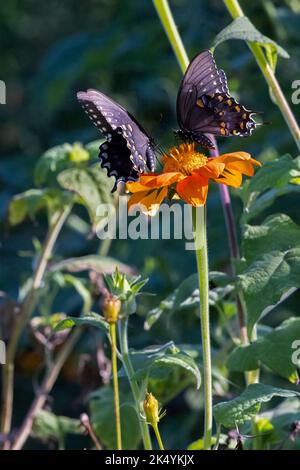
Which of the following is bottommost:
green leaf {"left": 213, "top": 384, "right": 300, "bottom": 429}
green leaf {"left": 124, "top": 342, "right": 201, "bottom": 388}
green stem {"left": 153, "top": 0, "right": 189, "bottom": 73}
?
green leaf {"left": 213, "top": 384, "right": 300, "bottom": 429}

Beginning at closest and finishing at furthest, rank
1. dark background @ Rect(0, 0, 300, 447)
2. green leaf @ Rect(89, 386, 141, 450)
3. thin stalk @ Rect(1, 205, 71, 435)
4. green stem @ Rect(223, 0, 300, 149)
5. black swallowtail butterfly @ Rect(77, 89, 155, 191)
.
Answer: black swallowtail butterfly @ Rect(77, 89, 155, 191), green stem @ Rect(223, 0, 300, 149), green leaf @ Rect(89, 386, 141, 450), thin stalk @ Rect(1, 205, 71, 435), dark background @ Rect(0, 0, 300, 447)

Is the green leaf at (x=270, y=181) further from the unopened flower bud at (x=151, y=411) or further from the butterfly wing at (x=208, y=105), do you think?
the unopened flower bud at (x=151, y=411)

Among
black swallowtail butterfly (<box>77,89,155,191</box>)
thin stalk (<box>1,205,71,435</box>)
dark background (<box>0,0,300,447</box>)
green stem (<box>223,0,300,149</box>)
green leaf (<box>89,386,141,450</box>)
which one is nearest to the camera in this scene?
black swallowtail butterfly (<box>77,89,155,191</box>)

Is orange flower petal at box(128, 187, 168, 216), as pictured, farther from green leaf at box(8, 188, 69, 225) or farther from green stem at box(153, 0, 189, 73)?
green leaf at box(8, 188, 69, 225)

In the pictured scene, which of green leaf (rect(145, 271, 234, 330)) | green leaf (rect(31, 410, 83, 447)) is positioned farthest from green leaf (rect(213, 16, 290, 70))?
green leaf (rect(31, 410, 83, 447))

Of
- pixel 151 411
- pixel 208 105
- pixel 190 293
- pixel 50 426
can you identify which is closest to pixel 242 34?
pixel 208 105

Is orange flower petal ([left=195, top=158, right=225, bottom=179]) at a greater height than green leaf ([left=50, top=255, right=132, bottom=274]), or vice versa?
orange flower petal ([left=195, top=158, right=225, bottom=179])

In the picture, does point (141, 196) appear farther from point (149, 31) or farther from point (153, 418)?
point (149, 31)
